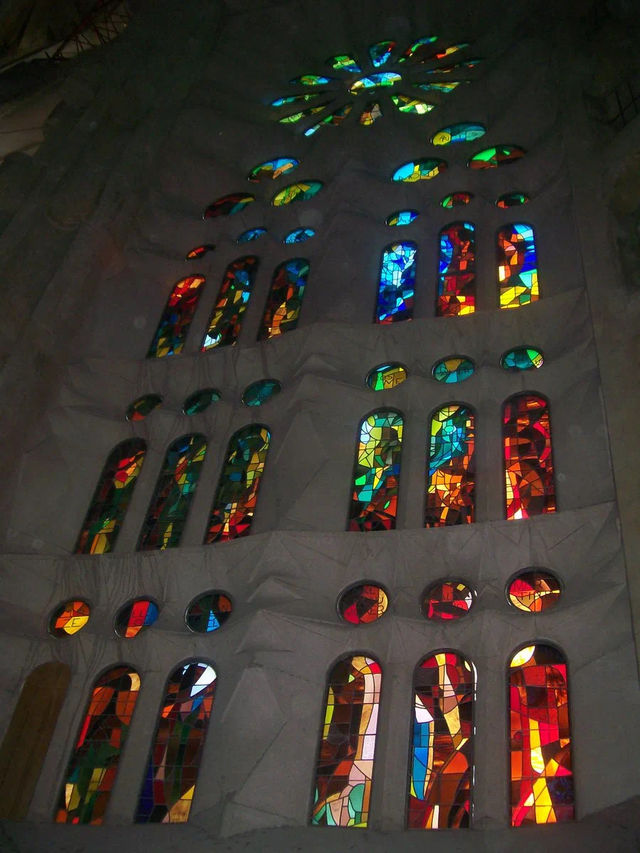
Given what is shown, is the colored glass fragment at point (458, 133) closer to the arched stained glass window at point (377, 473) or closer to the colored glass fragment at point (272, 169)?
the colored glass fragment at point (272, 169)

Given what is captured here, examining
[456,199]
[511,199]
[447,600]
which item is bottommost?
[447,600]

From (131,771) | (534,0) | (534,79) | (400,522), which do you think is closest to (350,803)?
(131,771)

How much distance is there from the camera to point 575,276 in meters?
11.4

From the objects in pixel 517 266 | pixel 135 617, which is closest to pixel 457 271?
pixel 517 266

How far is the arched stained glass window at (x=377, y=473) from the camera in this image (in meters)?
10.0

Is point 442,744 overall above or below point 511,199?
below

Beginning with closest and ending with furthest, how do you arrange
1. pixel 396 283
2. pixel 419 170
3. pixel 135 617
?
pixel 135 617 → pixel 396 283 → pixel 419 170

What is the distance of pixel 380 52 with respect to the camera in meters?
17.2

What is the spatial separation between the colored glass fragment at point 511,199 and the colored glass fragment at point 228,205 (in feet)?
12.7

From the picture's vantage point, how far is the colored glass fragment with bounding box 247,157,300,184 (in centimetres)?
1545

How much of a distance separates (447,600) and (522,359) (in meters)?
3.16

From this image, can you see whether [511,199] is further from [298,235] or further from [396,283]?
[298,235]

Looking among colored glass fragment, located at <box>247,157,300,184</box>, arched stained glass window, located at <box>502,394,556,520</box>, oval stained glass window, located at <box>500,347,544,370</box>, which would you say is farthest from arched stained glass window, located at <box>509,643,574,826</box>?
colored glass fragment, located at <box>247,157,300,184</box>

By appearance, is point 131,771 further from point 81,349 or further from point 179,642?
point 81,349
